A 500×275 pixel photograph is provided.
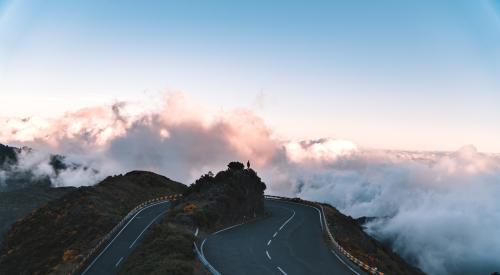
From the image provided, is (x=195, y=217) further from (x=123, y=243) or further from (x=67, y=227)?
(x=67, y=227)

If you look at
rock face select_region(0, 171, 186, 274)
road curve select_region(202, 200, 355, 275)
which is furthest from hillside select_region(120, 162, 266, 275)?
rock face select_region(0, 171, 186, 274)

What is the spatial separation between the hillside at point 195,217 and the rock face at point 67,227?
9506 mm

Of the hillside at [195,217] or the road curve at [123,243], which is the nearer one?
Answer: the hillside at [195,217]

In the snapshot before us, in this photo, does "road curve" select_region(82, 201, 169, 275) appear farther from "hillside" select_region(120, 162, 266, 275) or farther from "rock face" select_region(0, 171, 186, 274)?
"hillside" select_region(120, 162, 266, 275)

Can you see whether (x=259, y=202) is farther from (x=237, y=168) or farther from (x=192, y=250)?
(x=192, y=250)

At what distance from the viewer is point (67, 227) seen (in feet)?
180

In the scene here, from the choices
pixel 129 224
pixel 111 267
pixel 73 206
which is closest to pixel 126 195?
pixel 73 206

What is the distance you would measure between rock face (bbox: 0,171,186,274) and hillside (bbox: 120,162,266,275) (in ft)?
31.2

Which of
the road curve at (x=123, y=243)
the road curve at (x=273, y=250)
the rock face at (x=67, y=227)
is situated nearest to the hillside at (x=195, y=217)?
the road curve at (x=273, y=250)

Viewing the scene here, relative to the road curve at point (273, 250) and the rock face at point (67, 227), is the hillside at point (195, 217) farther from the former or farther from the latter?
the rock face at point (67, 227)

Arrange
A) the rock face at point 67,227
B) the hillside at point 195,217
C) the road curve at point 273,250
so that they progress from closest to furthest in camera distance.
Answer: the hillside at point 195,217 → the road curve at point 273,250 → the rock face at point 67,227

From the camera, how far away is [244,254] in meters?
29.2

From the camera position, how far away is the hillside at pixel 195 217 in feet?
81.8

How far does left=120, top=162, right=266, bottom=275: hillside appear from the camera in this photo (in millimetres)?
24931
